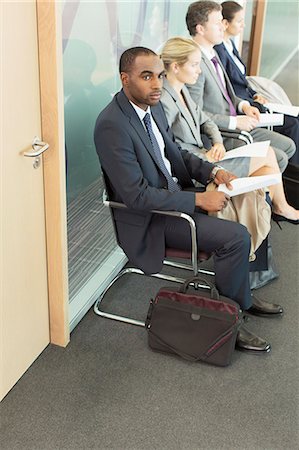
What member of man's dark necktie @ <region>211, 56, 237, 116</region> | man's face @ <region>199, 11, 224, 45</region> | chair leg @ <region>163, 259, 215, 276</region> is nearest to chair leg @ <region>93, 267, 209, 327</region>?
chair leg @ <region>163, 259, 215, 276</region>

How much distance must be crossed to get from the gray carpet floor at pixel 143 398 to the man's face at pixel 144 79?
3.83 feet

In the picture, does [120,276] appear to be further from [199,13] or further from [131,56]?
[199,13]

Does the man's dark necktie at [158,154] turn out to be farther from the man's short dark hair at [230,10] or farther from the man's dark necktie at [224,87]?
the man's short dark hair at [230,10]

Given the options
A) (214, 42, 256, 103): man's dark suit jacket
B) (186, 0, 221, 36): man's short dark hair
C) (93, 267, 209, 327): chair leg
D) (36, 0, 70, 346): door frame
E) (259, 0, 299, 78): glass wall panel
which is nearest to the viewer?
(36, 0, 70, 346): door frame

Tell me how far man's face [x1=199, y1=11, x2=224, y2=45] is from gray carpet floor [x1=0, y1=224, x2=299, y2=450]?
194cm

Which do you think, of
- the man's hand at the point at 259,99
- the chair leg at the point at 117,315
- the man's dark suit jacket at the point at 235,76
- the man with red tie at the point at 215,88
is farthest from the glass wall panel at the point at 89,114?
the man's hand at the point at 259,99

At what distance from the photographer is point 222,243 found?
114 inches

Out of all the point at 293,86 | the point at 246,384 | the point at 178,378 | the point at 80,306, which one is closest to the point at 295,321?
the point at 246,384

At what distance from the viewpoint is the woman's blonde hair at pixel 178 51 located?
3.32 meters

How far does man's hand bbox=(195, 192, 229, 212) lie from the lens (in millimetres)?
2898

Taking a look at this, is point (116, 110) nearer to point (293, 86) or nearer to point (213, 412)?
point (213, 412)

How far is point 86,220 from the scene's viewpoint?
11.0 feet

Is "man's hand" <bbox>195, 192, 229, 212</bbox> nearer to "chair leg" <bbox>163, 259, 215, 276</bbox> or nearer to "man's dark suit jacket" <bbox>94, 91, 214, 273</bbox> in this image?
"man's dark suit jacket" <bbox>94, 91, 214, 273</bbox>

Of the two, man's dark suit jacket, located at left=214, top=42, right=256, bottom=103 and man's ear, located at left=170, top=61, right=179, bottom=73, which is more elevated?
man's ear, located at left=170, top=61, right=179, bottom=73
